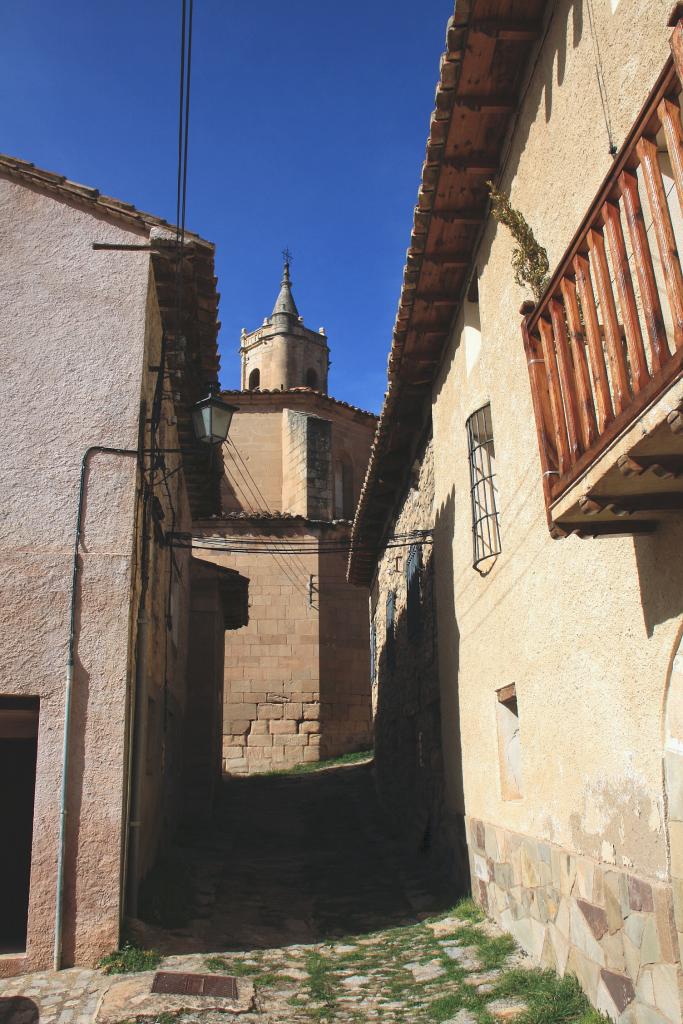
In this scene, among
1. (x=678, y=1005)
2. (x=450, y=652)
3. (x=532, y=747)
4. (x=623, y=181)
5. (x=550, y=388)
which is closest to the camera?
(x=623, y=181)

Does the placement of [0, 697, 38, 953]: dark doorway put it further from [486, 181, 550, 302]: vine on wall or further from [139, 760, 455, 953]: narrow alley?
[486, 181, 550, 302]: vine on wall

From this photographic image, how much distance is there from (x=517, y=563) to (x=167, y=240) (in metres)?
4.57

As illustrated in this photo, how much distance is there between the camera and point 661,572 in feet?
13.6

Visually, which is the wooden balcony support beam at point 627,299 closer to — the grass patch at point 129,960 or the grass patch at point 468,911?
the grass patch at point 129,960

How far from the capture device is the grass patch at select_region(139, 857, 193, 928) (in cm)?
764

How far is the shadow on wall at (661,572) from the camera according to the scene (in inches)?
156

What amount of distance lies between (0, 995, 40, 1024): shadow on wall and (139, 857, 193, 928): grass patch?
1.63m

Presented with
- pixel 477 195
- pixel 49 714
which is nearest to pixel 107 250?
pixel 477 195

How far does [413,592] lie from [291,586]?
42.7ft

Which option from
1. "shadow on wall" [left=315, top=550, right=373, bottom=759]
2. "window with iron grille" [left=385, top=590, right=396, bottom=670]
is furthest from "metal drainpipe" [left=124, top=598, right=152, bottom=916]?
"shadow on wall" [left=315, top=550, right=373, bottom=759]

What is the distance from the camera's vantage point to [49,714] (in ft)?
22.9

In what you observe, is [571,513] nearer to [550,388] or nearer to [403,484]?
[550,388]

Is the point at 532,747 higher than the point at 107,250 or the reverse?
the reverse

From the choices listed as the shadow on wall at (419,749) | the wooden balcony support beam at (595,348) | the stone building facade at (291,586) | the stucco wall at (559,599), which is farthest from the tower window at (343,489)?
the wooden balcony support beam at (595,348)
